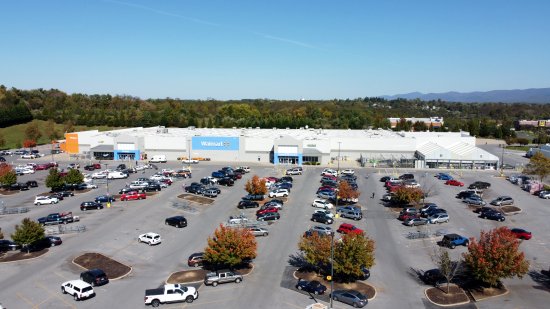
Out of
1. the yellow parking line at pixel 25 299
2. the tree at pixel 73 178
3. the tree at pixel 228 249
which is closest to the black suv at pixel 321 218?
the tree at pixel 228 249

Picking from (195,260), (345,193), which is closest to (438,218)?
(345,193)

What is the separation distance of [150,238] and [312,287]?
46.4ft

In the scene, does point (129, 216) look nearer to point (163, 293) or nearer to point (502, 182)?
point (163, 293)

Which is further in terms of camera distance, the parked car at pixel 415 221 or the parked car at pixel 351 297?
the parked car at pixel 415 221

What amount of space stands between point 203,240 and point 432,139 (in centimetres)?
5657

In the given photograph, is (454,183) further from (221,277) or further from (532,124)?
(532,124)

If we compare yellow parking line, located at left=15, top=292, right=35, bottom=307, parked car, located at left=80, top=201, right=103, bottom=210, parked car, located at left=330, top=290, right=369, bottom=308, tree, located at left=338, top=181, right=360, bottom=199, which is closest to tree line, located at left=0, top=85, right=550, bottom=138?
tree, located at left=338, top=181, right=360, bottom=199

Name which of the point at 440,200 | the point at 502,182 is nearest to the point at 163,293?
the point at 440,200

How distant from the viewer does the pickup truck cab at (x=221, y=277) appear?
83.2 ft

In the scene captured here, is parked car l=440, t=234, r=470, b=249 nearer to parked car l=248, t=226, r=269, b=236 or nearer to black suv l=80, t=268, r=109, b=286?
parked car l=248, t=226, r=269, b=236

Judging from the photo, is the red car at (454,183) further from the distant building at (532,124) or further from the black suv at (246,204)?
the distant building at (532,124)

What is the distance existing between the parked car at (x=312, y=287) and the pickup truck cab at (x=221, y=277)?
3757 mm

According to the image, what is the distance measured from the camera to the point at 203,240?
1302 inches

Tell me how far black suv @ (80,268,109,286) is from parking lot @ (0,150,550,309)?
43cm
